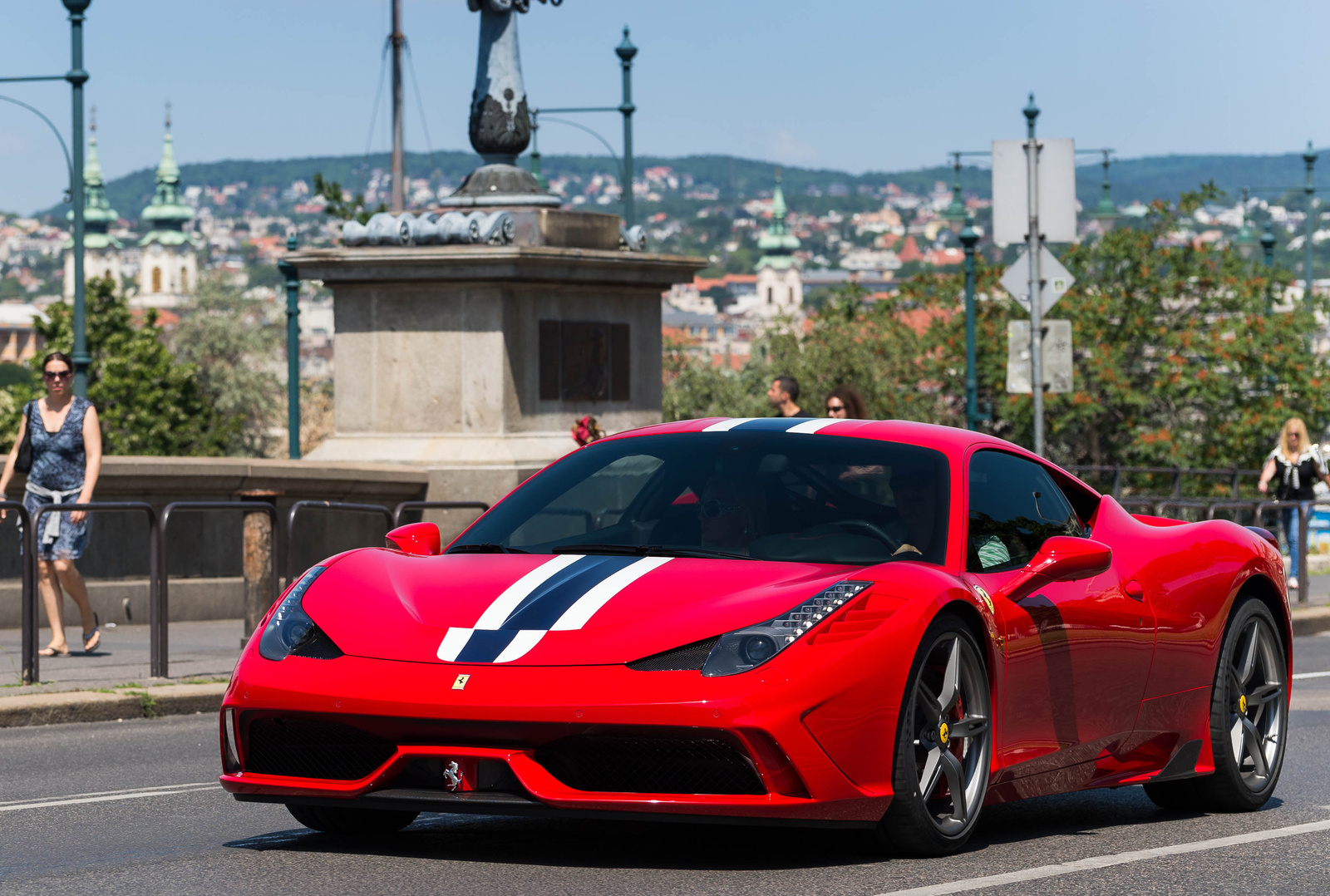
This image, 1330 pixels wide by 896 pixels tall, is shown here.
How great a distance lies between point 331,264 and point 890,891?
1322 cm

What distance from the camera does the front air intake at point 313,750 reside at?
549cm

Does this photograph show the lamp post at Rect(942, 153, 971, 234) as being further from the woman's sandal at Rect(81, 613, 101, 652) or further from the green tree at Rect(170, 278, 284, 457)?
the green tree at Rect(170, 278, 284, 457)

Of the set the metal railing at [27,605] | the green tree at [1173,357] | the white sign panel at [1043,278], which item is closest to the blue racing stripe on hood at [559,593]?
the metal railing at [27,605]

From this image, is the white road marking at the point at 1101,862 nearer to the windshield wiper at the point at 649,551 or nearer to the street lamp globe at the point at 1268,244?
the windshield wiper at the point at 649,551

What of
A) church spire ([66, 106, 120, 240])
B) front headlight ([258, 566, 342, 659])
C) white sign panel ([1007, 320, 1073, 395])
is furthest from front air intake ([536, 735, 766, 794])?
church spire ([66, 106, 120, 240])

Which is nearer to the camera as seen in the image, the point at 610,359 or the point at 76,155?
the point at 610,359

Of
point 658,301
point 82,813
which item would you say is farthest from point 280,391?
point 82,813

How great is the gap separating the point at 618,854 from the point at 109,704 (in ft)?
17.2

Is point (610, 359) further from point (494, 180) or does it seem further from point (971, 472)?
point (971, 472)

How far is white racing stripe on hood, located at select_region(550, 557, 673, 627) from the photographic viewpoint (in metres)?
5.43

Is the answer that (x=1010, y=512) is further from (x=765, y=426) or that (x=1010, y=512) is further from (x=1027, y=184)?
(x=1027, y=184)

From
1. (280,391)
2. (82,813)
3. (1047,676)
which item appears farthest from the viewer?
(280,391)

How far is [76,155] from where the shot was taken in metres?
27.7

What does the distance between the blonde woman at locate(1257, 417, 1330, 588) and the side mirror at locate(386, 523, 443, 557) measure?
47.8ft
